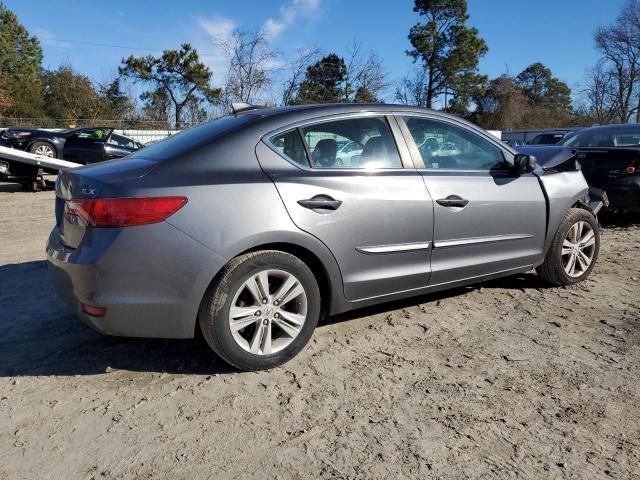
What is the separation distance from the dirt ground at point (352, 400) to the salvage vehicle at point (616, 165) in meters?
3.45

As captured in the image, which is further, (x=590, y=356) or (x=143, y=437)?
(x=590, y=356)

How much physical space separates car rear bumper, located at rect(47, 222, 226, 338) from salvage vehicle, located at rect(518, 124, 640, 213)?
5099 millimetres

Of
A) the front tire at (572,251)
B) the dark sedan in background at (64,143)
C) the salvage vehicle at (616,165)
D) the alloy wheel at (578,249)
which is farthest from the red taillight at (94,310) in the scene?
the dark sedan in background at (64,143)

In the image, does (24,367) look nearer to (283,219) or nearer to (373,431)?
(283,219)

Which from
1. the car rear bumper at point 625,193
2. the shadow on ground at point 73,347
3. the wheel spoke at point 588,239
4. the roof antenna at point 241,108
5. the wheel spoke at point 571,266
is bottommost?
the shadow on ground at point 73,347

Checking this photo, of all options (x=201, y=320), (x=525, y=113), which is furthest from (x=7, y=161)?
(x=525, y=113)

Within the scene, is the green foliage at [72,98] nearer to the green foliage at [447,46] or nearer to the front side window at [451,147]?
the green foliage at [447,46]

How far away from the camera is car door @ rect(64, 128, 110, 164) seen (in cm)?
1340

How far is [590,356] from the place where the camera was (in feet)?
10.3

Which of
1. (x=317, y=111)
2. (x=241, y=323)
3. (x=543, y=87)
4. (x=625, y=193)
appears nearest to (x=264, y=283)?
(x=241, y=323)

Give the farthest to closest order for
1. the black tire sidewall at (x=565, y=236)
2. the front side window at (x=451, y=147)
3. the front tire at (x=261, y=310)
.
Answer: the black tire sidewall at (x=565, y=236)
the front side window at (x=451, y=147)
the front tire at (x=261, y=310)

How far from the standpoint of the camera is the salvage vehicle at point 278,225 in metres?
2.63

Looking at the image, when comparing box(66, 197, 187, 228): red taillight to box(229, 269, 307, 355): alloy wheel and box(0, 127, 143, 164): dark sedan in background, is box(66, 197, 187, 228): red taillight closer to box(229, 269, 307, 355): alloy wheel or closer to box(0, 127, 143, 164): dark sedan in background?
box(229, 269, 307, 355): alloy wheel

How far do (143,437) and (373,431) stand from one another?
106cm
